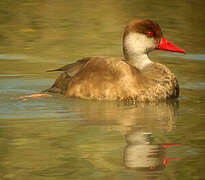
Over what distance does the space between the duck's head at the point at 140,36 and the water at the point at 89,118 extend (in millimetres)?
964

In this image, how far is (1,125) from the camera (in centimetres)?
748

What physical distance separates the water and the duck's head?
96 centimetres

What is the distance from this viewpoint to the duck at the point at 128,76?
8.91m

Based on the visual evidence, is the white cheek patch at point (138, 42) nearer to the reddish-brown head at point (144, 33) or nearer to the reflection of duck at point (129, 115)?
the reddish-brown head at point (144, 33)

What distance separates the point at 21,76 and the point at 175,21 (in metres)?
7.02

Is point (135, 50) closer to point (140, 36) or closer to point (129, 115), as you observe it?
point (140, 36)


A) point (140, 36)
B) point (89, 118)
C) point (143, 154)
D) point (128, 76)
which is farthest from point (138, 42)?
point (143, 154)

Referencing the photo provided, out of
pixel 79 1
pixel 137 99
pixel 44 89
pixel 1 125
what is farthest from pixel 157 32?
pixel 79 1

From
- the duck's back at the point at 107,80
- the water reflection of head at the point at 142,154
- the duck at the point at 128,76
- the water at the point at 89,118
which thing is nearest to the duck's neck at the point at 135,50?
the duck at the point at 128,76

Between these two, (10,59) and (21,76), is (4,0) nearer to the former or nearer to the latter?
(10,59)

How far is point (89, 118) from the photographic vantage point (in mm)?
7918

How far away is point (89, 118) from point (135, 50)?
1.99m

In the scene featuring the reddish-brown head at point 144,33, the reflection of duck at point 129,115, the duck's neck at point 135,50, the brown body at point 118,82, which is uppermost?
the reddish-brown head at point 144,33

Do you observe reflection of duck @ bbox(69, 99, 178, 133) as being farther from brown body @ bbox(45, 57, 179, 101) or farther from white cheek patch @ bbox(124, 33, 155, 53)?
white cheek patch @ bbox(124, 33, 155, 53)
